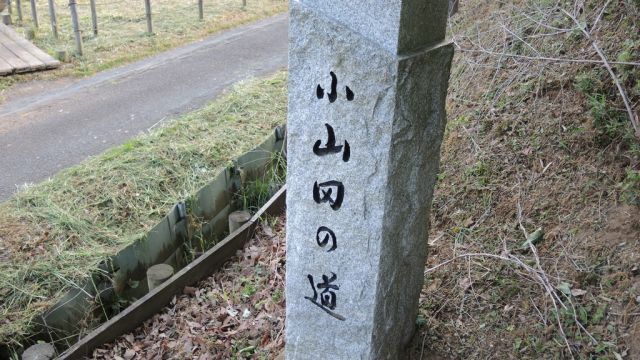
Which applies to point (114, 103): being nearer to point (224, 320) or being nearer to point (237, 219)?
point (237, 219)

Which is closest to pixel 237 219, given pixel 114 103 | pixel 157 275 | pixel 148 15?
pixel 157 275

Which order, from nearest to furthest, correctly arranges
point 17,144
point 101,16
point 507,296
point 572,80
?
1. point 507,296
2. point 572,80
3. point 17,144
4. point 101,16

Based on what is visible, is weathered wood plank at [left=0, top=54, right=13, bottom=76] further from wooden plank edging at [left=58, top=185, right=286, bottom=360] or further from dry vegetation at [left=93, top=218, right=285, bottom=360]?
dry vegetation at [left=93, top=218, right=285, bottom=360]

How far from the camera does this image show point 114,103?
316 inches

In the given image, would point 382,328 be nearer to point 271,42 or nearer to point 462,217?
point 462,217

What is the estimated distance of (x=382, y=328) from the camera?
296cm

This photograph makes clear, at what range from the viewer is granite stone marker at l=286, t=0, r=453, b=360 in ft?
8.09

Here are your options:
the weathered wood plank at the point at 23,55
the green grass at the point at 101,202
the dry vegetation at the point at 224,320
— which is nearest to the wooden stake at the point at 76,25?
the weathered wood plank at the point at 23,55

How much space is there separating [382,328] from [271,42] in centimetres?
876

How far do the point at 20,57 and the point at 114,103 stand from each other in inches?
109

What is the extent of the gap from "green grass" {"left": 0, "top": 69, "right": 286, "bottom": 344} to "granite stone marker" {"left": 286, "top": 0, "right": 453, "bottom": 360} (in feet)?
7.56

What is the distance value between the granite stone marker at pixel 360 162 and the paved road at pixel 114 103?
14.0 feet

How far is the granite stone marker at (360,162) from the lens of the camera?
247cm

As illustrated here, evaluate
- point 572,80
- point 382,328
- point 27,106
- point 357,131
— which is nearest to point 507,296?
point 382,328
